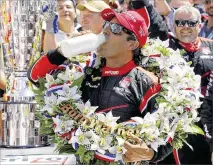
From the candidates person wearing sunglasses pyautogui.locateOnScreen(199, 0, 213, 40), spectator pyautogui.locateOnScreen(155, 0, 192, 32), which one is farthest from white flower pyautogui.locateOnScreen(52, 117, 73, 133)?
person wearing sunglasses pyautogui.locateOnScreen(199, 0, 213, 40)

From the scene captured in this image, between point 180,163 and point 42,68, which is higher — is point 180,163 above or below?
below

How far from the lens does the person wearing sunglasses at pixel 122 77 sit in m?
3.88

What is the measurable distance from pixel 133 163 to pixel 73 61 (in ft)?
2.62

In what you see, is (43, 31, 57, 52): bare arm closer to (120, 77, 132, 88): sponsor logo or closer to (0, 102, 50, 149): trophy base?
(0, 102, 50, 149): trophy base

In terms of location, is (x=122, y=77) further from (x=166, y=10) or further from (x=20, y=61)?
(x=166, y=10)

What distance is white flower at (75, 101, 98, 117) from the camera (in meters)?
3.86

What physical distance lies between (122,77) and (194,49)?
2171 millimetres

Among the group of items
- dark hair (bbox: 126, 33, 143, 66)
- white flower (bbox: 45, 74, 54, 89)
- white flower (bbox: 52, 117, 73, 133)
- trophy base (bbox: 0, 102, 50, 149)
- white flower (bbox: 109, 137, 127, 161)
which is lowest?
trophy base (bbox: 0, 102, 50, 149)

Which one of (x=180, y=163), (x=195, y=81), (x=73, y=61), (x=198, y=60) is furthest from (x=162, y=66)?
(x=198, y=60)

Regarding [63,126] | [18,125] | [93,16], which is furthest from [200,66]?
[63,126]

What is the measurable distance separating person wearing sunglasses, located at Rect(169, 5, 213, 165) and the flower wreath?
5.75 feet

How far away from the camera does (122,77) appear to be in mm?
3938

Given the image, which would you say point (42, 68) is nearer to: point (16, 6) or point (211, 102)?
point (16, 6)

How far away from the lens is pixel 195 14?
240 inches
